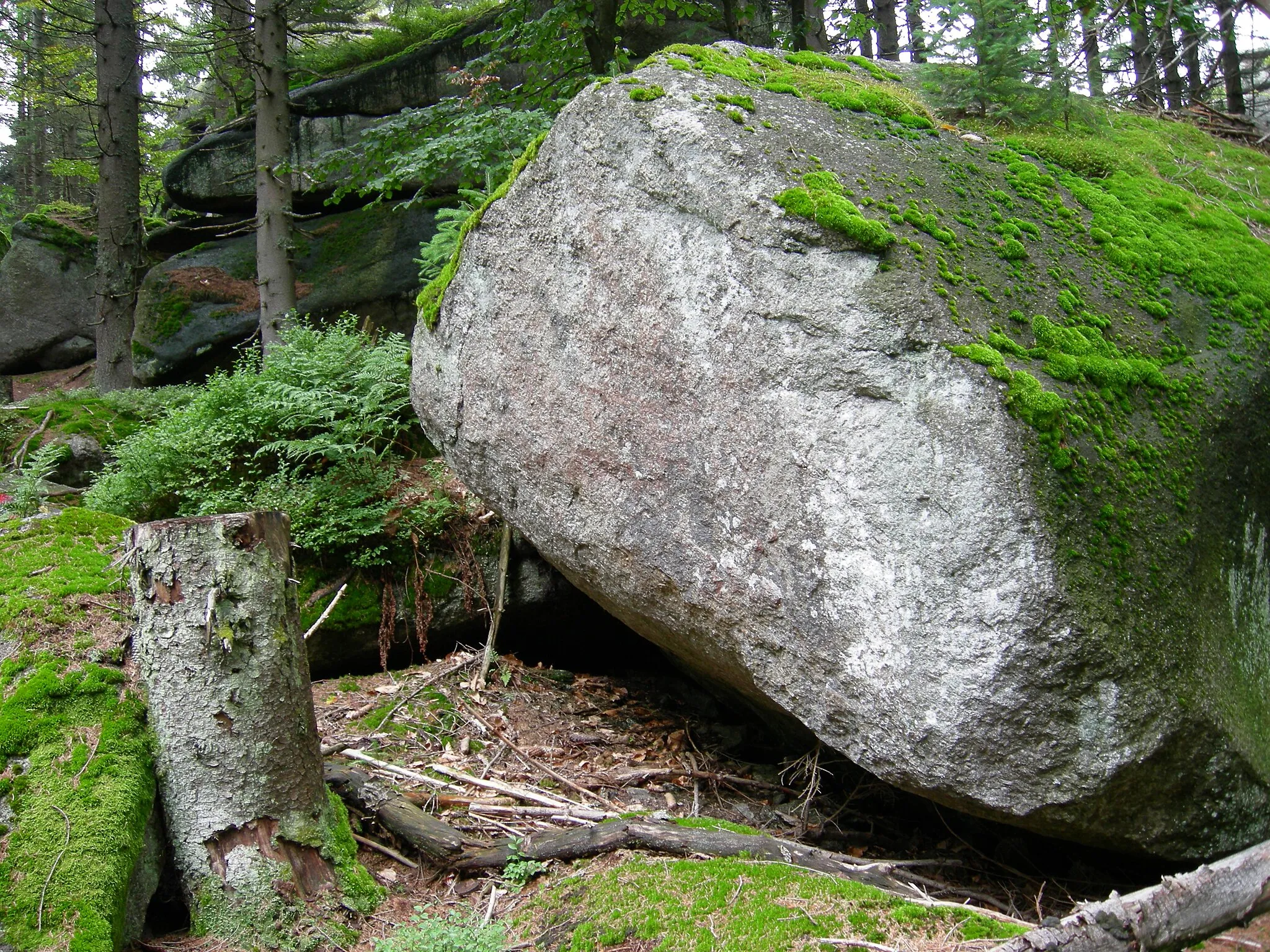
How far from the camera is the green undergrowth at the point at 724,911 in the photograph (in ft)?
9.13

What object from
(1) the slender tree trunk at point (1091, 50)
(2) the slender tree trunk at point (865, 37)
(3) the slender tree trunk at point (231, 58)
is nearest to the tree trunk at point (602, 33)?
(2) the slender tree trunk at point (865, 37)

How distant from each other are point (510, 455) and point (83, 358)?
60.9ft

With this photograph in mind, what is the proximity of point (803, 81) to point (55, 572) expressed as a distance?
462 cm

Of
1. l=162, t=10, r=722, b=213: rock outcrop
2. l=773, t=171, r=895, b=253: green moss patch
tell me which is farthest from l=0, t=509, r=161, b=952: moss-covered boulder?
l=162, t=10, r=722, b=213: rock outcrop

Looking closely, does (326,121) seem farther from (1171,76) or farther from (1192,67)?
(1192,67)

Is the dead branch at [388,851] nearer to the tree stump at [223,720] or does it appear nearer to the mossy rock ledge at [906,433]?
the tree stump at [223,720]

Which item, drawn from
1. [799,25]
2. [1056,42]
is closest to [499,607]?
[1056,42]

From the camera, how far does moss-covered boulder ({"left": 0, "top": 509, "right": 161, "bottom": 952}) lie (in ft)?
8.56

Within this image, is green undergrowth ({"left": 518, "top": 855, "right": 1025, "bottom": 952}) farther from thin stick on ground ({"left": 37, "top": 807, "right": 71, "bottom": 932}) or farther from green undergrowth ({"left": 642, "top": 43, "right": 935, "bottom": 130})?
green undergrowth ({"left": 642, "top": 43, "right": 935, "bottom": 130})

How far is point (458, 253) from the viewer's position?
199 inches

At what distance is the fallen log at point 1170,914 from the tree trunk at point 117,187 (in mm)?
13130

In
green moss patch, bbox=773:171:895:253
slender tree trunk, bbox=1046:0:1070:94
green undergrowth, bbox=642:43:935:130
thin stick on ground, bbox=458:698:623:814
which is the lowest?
thin stick on ground, bbox=458:698:623:814

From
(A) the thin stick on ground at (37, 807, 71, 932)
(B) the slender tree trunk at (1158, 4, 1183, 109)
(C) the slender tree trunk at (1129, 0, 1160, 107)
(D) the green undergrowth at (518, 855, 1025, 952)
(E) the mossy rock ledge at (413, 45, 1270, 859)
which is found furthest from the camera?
(B) the slender tree trunk at (1158, 4, 1183, 109)

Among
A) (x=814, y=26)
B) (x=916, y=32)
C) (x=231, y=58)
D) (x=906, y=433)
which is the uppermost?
(x=231, y=58)
